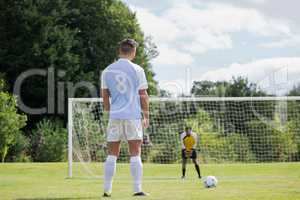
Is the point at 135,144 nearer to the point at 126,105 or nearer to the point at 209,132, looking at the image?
the point at 126,105

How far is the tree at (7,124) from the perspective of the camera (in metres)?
31.0

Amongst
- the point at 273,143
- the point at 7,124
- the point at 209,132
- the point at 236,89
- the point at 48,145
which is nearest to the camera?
the point at 273,143

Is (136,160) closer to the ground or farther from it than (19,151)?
farther from it

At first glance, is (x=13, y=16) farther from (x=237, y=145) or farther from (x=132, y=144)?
(x=132, y=144)

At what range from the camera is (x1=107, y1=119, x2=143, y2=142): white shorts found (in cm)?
952

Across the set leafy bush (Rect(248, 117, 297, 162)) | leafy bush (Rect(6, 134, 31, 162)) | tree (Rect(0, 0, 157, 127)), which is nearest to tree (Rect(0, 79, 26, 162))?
leafy bush (Rect(6, 134, 31, 162))

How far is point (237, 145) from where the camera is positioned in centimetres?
2819

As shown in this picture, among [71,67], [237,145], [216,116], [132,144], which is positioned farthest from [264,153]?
[132,144]

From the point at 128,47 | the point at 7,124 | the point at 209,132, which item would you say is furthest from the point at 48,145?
the point at 128,47

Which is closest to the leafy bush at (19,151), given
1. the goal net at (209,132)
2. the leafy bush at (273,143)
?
the goal net at (209,132)

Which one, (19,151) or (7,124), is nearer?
(7,124)

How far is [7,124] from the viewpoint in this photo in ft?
103

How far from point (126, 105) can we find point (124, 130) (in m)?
0.37

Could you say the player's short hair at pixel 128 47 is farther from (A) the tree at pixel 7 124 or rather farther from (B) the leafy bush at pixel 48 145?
(B) the leafy bush at pixel 48 145
